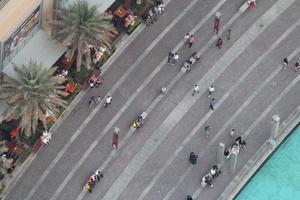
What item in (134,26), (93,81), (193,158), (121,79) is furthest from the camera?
(134,26)

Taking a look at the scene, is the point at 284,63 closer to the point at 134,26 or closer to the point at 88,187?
the point at 134,26

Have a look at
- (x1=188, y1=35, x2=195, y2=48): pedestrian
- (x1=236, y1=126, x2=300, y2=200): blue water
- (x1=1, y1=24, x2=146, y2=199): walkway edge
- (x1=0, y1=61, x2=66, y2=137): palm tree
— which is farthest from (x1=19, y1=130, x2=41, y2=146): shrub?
(x1=236, y1=126, x2=300, y2=200): blue water

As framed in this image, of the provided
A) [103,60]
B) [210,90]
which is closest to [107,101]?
[103,60]

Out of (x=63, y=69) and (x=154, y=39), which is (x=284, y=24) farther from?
(x=63, y=69)

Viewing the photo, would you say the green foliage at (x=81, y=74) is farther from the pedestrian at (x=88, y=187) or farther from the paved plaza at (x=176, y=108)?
the pedestrian at (x=88, y=187)

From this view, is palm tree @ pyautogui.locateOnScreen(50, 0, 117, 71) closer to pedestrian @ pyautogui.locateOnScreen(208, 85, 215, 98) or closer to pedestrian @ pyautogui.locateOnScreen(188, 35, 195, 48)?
pedestrian @ pyautogui.locateOnScreen(188, 35, 195, 48)

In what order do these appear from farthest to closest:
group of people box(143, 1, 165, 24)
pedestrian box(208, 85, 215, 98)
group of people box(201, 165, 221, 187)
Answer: group of people box(143, 1, 165, 24) → pedestrian box(208, 85, 215, 98) → group of people box(201, 165, 221, 187)
